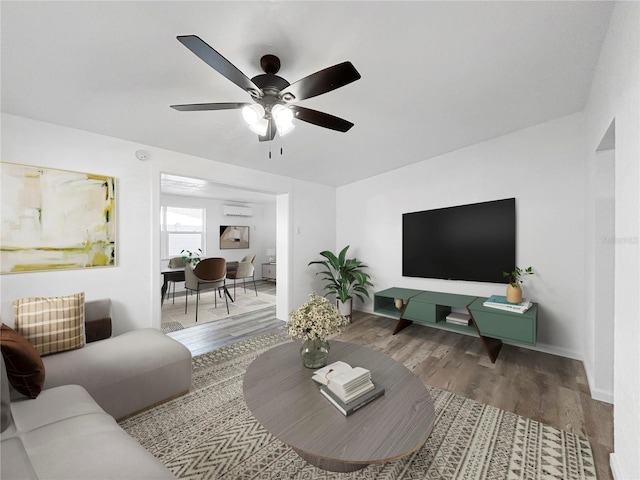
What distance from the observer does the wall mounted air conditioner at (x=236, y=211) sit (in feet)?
22.1

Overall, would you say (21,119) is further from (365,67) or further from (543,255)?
(543,255)

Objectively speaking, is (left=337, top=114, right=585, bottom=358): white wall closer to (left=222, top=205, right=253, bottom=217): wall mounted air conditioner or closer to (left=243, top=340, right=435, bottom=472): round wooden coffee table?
(left=243, top=340, right=435, bottom=472): round wooden coffee table

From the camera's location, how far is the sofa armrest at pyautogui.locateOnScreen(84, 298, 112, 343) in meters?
2.23

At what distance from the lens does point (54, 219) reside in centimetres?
222

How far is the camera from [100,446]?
1.06m

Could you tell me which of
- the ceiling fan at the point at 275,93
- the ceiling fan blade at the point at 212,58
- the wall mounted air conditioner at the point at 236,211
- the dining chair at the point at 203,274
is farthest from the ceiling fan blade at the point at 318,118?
the wall mounted air conditioner at the point at 236,211

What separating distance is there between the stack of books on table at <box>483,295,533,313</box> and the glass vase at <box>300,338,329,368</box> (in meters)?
1.95

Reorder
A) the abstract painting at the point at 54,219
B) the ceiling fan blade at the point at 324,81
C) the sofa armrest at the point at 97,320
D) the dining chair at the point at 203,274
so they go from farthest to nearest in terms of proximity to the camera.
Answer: the dining chair at the point at 203,274
the sofa armrest at the point at 97,320
the abstract painting at the point at 54,219
the ceiling fan blade at the point at 324,81

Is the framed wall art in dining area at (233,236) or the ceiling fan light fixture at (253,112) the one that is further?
the framed wall art in dining area at (233,236)

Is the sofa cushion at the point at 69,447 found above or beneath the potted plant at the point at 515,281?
beneath

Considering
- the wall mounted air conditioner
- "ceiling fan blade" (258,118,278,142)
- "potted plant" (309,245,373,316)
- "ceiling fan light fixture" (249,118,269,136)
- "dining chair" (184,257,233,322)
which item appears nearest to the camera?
"ceiling fan light fixture" (249,118,269,136)

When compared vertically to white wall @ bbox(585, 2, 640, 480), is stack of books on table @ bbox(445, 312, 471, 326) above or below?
below

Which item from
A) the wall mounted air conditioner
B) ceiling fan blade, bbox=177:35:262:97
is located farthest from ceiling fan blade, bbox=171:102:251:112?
the wall mounted air conditioner

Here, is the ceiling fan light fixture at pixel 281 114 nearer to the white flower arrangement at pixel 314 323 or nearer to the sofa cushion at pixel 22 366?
the white flower arrangement at pixel 314 323
